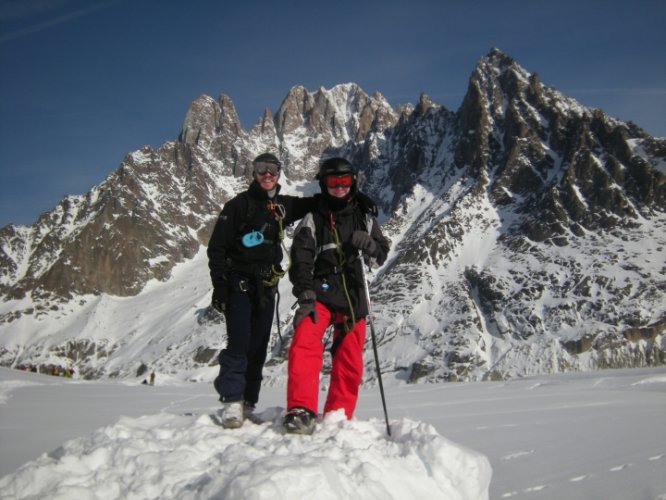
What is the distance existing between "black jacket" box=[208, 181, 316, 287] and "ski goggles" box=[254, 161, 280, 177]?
0.16m

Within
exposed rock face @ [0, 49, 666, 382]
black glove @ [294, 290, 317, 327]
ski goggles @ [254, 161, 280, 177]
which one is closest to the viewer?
black glove @ [294, 290, 317, 327]

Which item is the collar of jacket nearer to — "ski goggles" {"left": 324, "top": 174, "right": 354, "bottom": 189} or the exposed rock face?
"ski goggles" {"left": 324, "top": 174, "right": 354, "bottom": 189}

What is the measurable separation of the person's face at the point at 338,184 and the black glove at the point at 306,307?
1.20m

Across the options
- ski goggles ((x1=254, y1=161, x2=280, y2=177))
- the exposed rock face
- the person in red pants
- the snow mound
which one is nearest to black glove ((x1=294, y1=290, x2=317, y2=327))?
the person in red pants

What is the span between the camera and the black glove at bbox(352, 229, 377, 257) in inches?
210

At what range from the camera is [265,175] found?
5.87 meters

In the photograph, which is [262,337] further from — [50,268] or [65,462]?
[50,268]

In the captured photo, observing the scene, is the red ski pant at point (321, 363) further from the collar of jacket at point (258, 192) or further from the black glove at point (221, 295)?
the collar of jacket at point (258, 192)

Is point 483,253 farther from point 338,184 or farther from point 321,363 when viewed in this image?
point 321,363

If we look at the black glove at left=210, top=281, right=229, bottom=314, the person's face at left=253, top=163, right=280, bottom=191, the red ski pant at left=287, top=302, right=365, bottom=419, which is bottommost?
the red ski pant at left=287, top=302, right=365, bottom=419

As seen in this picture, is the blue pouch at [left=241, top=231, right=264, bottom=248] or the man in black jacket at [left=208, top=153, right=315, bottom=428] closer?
the man in black jacket at [left=208, top=153, right=315, bottom=428]

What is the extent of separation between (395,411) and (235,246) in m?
6.05

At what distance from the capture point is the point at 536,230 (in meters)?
126

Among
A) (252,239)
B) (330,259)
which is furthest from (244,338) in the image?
(330,259)
